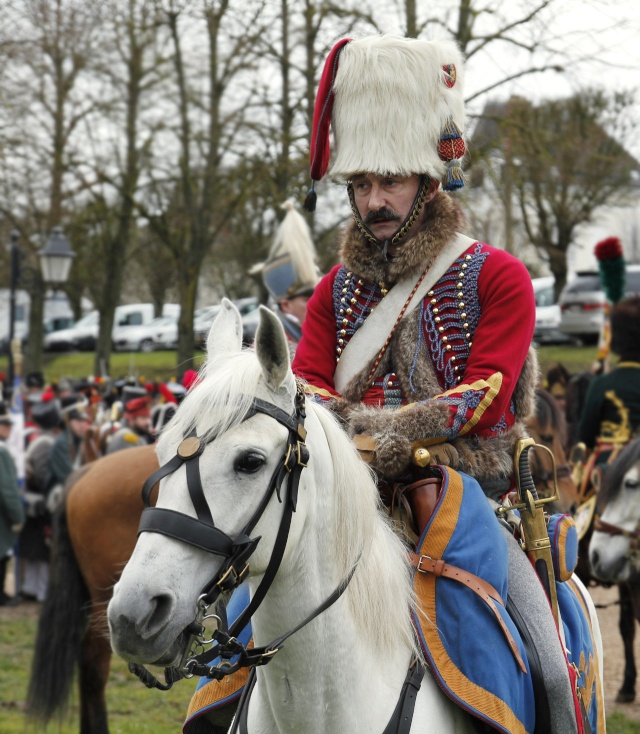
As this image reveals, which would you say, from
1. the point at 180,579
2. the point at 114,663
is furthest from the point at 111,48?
the point at 180,579

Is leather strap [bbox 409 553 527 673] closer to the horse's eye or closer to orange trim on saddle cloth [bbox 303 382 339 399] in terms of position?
orange trim on saddle cloth [bbox 303 382 339 399]

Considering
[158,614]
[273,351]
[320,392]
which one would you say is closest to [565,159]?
[320,392]

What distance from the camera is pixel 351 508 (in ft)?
9.45

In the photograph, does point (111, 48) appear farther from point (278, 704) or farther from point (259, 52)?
point (278, 704)

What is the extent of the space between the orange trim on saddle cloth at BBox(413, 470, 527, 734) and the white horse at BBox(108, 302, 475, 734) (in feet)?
0.20

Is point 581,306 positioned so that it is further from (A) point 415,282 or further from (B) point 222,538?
(B) point 222,538

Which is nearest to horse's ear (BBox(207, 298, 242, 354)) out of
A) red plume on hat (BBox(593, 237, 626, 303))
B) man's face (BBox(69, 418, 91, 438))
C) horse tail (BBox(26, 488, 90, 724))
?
horse tail (BBox(26, 488, 90, 724))

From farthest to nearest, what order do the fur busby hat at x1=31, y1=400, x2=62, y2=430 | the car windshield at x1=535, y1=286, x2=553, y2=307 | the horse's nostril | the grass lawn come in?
1. the car windshield at x1=535, y1=286, x2=553, y2=307
2. the fur busby hat at x1=31, y1=400, x2=62, y2=430
3. the grass lawn
4. the horse's nostril

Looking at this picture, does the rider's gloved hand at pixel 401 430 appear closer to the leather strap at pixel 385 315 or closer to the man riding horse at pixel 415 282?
the man riding horse at pixel 415 282

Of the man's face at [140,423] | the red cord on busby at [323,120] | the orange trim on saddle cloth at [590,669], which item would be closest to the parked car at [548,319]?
the man's face at [140,423]

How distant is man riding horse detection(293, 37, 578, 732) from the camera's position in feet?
11.5

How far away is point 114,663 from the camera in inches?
366

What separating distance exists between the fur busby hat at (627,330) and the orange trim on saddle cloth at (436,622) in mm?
5724

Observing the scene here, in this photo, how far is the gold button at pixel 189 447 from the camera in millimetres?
2568
